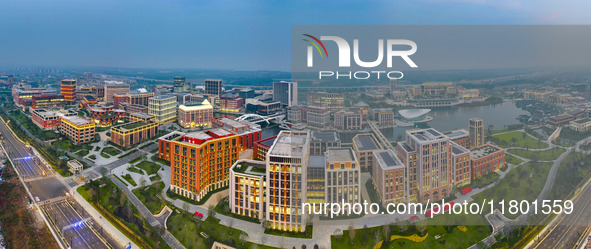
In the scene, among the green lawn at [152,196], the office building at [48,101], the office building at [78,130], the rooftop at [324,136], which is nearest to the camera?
the rooftop at [324,136]

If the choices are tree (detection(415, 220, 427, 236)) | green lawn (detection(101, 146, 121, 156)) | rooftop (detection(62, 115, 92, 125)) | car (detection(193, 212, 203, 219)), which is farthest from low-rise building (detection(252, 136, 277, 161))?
rooftop (detection(62, 115, 92, 125))

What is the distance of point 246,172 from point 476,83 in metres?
5.05

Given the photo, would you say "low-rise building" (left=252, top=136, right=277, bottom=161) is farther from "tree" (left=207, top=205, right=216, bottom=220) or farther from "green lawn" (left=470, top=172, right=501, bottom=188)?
"green lawn" (left=470, top=172, right=501, bottom=188)

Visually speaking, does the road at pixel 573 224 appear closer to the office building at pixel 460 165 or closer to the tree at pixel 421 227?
the office building at pixel 460 165

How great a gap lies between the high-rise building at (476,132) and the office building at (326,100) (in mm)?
2796

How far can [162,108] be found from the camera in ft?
58.7

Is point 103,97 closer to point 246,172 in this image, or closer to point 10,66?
point 246,172

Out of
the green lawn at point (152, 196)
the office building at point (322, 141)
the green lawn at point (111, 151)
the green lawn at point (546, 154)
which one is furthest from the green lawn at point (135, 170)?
the green lawn at point (546, 154)

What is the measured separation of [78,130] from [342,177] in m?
12.4

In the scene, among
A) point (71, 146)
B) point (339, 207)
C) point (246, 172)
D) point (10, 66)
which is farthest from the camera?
point (10, 66)

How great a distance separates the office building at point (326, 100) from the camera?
5469 millimetres

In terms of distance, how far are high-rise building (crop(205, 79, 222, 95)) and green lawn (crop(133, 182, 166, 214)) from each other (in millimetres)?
17722

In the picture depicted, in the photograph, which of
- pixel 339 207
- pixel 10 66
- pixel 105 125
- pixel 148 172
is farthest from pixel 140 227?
pixel 10 66

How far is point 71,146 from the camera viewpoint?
13.1m
